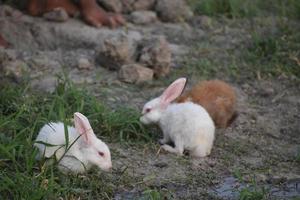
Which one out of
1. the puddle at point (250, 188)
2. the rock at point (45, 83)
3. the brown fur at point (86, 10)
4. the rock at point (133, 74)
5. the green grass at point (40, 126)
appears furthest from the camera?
the brown fur at point (86, 10)

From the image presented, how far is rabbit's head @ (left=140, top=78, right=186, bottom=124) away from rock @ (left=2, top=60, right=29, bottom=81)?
1318mm

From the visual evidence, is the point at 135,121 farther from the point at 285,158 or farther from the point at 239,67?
the point at 239,67

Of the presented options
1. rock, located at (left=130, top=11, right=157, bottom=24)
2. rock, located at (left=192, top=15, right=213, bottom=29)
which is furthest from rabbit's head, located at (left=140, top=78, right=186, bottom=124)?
rock, located at (left=192, top=15, right=213, bottom=29)

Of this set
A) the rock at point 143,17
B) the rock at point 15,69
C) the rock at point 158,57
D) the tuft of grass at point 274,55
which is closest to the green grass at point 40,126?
the rock at point 15,69

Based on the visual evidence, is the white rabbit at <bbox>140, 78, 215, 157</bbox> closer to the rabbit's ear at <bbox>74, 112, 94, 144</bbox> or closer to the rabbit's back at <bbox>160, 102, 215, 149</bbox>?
the rabbit's back at <bbox>160, 102, 215, 149</bbox>

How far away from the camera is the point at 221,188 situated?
532 cm

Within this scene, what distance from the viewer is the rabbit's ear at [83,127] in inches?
205

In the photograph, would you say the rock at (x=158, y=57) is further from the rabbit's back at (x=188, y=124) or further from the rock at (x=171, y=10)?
the rock at (x=171, y=10)

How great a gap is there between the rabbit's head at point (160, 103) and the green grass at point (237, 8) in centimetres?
290

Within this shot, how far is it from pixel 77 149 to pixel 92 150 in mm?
106

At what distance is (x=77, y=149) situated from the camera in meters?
5.29

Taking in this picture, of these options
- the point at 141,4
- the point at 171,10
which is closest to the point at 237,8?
the point at 171,10

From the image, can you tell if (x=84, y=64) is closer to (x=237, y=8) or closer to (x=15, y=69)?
(x=15, y=69)

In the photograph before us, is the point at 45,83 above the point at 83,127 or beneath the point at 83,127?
beneath
